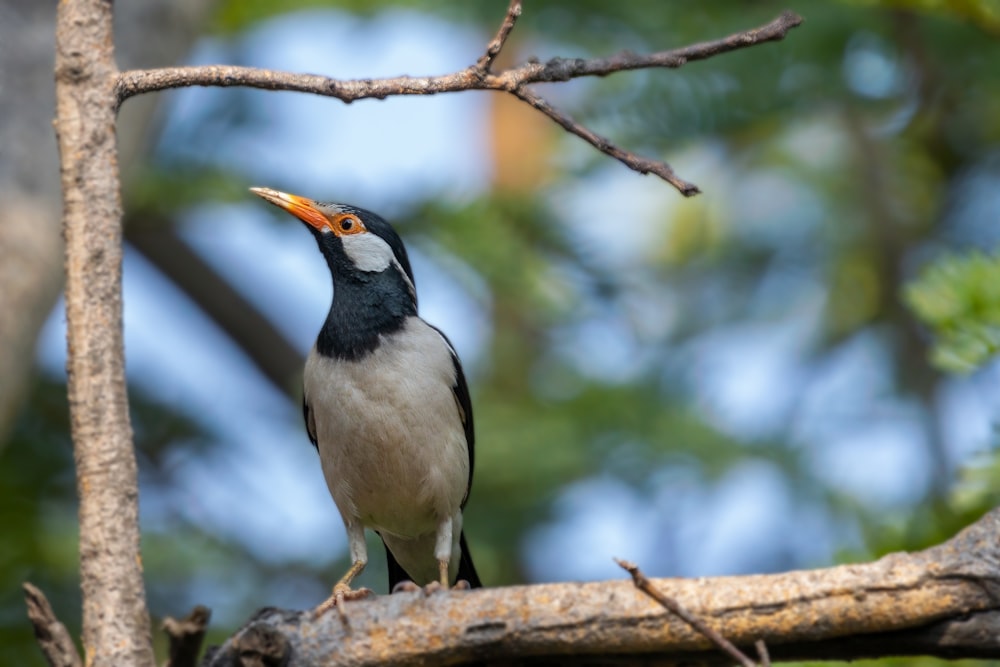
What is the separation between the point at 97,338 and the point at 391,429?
5.30 feet

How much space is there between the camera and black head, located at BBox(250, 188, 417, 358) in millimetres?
5055

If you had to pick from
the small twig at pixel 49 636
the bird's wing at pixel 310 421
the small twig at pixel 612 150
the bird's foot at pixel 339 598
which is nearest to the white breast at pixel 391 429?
the bird's wing at pixel 310 421

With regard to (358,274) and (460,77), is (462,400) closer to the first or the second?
(358,274)

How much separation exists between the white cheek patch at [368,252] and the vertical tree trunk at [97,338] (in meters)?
1.71

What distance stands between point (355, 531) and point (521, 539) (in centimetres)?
255

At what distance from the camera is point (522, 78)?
327 centimetres

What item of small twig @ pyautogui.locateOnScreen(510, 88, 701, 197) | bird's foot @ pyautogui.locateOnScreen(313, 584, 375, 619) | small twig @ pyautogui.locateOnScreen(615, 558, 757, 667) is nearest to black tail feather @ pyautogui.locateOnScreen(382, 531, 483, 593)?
bird's foot @ pyautogui.locateOnScreen(313, 584, 375, 619)

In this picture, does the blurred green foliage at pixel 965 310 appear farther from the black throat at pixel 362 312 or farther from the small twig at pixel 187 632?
the small twig at pixel 187 632

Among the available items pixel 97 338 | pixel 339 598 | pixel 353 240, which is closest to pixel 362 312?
pixel 353 240

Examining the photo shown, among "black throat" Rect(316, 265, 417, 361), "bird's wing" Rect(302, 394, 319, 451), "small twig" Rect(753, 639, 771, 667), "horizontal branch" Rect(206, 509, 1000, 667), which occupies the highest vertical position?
"black throat" Rect(316, 265, 417, 361)

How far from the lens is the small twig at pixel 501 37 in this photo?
3.06 meters

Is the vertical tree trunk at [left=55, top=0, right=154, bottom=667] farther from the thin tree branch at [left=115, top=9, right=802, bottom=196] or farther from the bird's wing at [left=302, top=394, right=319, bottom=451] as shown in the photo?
the bird's wing at [left=302, top=394, right=319, bottom=451]

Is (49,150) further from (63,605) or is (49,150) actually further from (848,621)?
(848,621)

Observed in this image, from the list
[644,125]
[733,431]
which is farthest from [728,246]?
[644,125]
